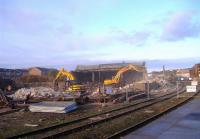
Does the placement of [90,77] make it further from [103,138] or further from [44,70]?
[103,138]

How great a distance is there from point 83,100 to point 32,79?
46.5 metres

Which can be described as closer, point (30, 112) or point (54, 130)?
point (54, 130)

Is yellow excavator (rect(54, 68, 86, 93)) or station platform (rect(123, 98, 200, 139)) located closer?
station platform (rect(123, 98, 200, 139))

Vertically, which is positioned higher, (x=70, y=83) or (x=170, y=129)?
(x=70, y=83)

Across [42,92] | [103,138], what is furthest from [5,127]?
[42,92]

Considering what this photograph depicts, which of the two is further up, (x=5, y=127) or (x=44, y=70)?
(x=44, y=70)

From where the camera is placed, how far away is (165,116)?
756 inches

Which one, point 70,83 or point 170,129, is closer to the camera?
point 170,129

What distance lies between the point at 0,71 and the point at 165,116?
74.5 m

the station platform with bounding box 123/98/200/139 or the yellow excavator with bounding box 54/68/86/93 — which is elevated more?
the yellow excavator with bounding box 54/68/86/93

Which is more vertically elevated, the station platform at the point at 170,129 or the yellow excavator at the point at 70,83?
the yellow excavator at the point at 70,83

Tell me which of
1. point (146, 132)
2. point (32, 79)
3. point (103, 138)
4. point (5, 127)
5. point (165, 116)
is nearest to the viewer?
point (103, 138)

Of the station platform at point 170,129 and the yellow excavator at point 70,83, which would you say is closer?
the station platform at point 170,129

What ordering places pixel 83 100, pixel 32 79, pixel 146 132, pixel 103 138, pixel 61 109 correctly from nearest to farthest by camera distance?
1. pixel 103 138
2. pixel 146 132
3. pixel 61 109
4. pixel 83 100
5. pixel 32 79
